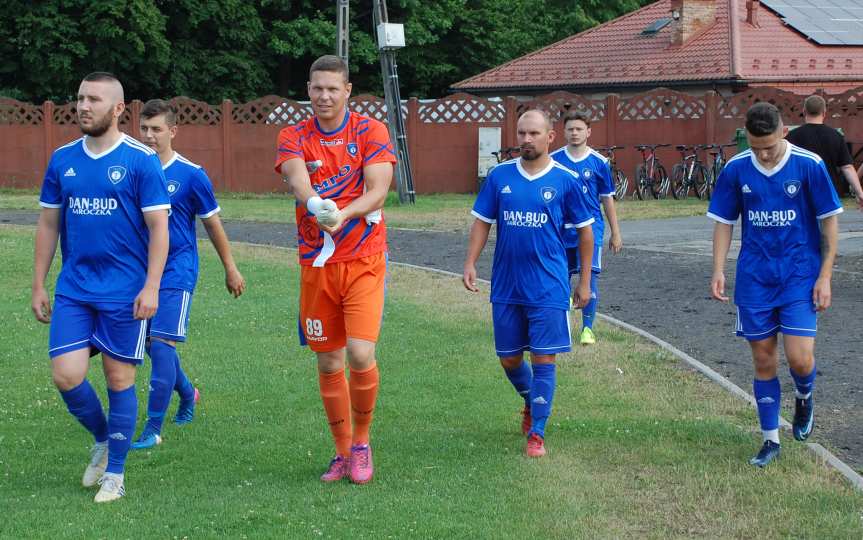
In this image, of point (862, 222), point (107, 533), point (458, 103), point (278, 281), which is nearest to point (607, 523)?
point (107, 533)

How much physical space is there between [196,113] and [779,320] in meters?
26.8

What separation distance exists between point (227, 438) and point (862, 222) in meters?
16.4

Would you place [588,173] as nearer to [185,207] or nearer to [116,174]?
[185,207]

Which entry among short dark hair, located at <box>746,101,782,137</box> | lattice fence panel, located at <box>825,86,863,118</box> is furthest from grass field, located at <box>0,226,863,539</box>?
lattice fence panel, located at <box>825,86,863,118</box>

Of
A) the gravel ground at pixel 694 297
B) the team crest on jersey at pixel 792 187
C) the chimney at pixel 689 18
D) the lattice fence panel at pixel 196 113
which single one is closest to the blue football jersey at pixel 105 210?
the team crest on jersey at pixel 792 187

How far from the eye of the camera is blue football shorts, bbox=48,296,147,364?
5.98m

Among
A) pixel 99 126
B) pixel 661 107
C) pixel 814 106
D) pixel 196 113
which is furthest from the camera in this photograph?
pixel 196 113

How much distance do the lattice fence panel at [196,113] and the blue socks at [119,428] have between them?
1028 inches

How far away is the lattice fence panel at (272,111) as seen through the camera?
31.2 metres

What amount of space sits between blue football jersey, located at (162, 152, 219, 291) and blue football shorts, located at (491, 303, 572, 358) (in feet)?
5.80

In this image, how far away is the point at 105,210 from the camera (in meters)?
5.99

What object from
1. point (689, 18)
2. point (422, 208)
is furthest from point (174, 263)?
point (689, 18)

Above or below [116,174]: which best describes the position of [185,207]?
below

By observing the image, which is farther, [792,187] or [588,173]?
[588,173]
